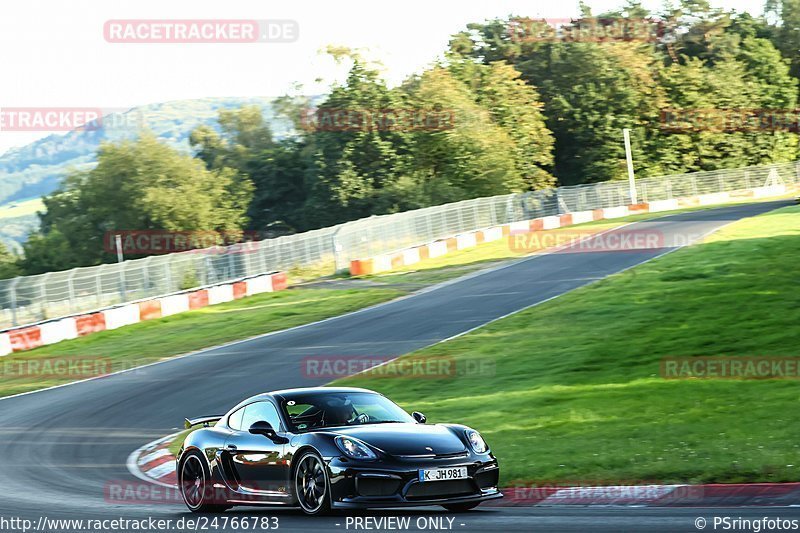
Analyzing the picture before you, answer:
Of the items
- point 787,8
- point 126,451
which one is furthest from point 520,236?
point 787,8

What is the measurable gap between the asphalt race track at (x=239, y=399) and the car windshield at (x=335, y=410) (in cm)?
86

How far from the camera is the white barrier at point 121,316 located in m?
30.8

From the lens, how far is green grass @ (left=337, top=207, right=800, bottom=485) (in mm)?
11195

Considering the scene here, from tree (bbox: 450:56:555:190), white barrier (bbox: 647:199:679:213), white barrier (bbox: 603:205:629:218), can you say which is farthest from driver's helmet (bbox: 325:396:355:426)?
tree (bbox: 450:56:555:190)

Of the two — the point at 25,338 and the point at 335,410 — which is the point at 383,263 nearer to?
the point at 25,338

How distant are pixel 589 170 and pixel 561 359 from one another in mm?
57978

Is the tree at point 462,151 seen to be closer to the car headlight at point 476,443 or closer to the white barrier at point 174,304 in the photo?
the white barrier at point 174,304

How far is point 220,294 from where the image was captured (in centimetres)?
3522

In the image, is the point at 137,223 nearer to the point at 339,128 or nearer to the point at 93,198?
the point at 93,198

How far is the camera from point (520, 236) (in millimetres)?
48969
